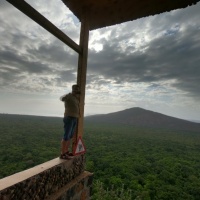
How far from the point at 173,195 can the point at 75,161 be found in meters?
10.9

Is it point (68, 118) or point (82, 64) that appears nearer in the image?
point (68, 118)

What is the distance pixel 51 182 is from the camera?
2.76m

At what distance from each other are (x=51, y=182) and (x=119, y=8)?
3000 mm

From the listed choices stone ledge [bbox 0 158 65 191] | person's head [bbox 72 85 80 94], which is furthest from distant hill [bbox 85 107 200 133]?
stone ledge [bbox 0 158 65 191]

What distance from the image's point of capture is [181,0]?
3.21 meters

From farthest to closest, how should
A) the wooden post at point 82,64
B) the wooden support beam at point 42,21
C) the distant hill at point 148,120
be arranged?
the distant hill at point 148,120, the wooden post at point 82,64, the wooden support beam at point 42,21

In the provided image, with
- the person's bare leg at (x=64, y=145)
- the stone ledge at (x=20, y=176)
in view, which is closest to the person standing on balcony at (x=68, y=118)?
the person's bare leg at (x=64, y=145)

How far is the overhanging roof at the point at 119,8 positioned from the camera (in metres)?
3.34

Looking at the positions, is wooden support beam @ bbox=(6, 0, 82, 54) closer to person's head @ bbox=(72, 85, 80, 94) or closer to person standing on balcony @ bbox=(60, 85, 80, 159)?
person's head @ bbox=(72, 85, 80, 94)

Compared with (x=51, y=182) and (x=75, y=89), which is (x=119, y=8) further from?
(x=51, y=182)

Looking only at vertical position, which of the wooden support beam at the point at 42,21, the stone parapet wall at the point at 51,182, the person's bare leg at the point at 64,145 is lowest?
the stone parapet wall at the point at 51,182

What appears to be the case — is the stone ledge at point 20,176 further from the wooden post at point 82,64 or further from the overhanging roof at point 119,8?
the overhanging roof at point 119,8

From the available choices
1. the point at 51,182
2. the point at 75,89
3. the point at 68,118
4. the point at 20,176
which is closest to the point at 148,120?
the point at 75,89

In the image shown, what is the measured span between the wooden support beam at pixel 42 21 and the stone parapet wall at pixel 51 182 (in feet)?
6.20
